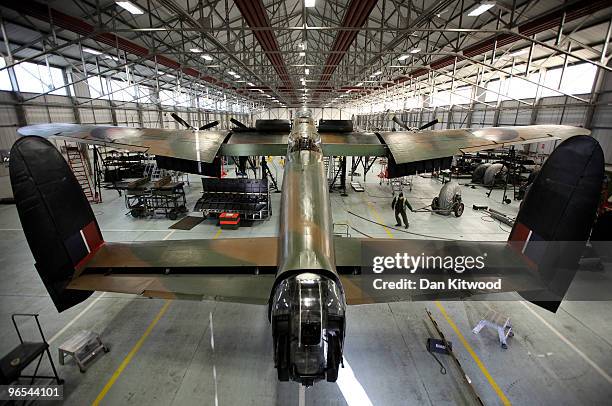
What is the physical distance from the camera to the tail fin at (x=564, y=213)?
14.4 feet

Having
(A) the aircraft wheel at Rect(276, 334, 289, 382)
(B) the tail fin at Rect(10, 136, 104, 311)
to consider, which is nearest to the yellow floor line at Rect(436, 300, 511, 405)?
(A) the aircraft wheel at Rect(276, 334, 289, 382)

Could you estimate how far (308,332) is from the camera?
11.5ft

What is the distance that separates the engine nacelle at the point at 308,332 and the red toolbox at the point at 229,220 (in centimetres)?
995

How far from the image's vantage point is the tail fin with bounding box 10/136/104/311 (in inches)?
174

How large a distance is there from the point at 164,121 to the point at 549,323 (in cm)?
4409

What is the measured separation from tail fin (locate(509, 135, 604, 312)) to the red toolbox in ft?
36.7

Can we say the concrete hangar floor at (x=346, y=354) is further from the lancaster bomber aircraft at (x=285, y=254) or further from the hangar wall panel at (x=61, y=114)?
the hangar wall panel at (x=61, y=114)

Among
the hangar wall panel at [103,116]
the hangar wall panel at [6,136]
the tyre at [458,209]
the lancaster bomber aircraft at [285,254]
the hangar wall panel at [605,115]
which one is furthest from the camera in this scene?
the hangar wall panel at [103,116]

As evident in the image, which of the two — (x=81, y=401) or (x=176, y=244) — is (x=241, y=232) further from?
(x=81, y=401)

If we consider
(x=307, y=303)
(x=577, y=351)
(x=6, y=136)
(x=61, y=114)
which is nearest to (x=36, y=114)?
(x=61, y=114)

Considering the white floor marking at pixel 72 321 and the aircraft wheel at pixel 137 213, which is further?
the aircraft wheel at pixel 137 213

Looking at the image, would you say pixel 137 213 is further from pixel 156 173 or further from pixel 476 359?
pixel 476 359

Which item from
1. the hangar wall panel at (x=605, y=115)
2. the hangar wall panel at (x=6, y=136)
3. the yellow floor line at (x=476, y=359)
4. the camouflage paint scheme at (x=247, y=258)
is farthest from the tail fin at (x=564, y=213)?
the hangar wall panel at (x=6, y=136)

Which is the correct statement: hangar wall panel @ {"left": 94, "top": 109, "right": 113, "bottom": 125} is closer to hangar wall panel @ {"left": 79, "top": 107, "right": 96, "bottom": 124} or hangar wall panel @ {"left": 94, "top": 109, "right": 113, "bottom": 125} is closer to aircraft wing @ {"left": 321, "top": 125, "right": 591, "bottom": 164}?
hangar wall panel @ {"left": 79, "top": 107, "right": 96, "bottom": 124}
